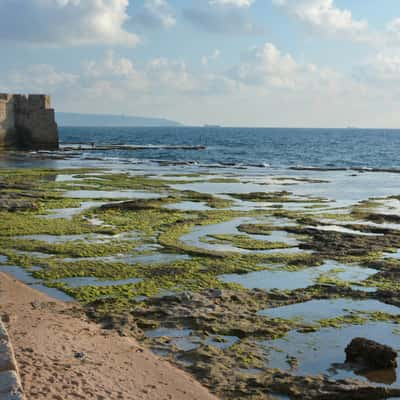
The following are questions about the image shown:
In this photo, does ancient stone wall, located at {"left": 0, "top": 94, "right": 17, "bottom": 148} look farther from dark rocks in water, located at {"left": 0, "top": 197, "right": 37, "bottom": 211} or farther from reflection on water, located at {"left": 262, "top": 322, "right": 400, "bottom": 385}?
reflection on water, located at {"left": 262, "top": 322, "right": 400, "bottom": 385}

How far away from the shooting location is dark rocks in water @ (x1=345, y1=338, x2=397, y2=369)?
8.02 m

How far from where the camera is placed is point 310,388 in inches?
292

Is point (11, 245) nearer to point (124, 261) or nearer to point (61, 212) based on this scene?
point (124, 261)

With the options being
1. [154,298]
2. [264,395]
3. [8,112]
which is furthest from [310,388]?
[8,112]

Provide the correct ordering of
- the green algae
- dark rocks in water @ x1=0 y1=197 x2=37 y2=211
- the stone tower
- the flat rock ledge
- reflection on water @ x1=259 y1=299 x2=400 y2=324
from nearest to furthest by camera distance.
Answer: the flat rock ledge, reflection on water @ x1=259 y1=299 x2=400 y2=324, the green algae, dark rocks in water @ x1=0 y1=197 x2=37 y2=211, the stone tower

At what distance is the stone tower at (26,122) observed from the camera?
55625mm

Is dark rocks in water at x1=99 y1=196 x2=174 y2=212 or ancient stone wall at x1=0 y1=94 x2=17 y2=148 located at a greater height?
ancient stone wall at x1=0 y1=94 x2=17 y2=148

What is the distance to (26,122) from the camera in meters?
57.5

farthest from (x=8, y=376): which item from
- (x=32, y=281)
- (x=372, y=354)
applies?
(x=32, y=281)

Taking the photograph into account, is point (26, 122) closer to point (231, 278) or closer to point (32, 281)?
point (32, 281)

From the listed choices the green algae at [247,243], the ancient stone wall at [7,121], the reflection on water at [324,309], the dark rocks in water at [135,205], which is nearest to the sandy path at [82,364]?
the reflection on water at [324,309]

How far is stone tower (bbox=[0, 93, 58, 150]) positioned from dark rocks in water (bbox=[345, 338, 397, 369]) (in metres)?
A: 51.1

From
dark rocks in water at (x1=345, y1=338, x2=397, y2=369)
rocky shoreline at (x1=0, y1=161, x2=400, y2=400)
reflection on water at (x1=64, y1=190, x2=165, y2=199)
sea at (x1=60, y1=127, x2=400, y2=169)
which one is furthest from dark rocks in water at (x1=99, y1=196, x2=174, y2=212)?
sea at (x1=60, y1=127, x2=400, y2=169)

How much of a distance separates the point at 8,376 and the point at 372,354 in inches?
184
